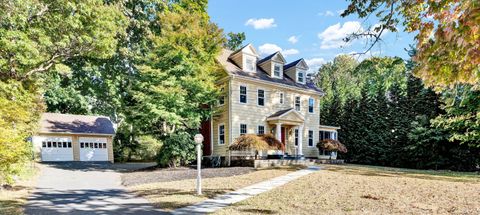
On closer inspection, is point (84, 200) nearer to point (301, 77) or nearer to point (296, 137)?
point (296, 137)

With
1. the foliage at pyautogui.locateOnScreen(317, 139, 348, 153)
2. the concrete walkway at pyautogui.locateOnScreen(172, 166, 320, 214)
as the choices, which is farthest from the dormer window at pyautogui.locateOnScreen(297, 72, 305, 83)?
the concrete walkway at pyautogui.locateOnScreen(172, 166, 320, 214)

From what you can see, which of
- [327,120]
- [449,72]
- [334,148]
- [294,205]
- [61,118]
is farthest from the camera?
[327,120]

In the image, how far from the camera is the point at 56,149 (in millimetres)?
25953

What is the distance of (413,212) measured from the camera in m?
6.96

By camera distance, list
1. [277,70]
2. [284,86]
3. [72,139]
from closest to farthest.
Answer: [284,86] → [277,70] → [72,139]

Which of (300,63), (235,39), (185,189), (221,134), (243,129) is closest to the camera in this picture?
(185,189)

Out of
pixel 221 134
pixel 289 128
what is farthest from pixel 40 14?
pixel 289 128

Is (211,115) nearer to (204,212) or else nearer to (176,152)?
(176,152)

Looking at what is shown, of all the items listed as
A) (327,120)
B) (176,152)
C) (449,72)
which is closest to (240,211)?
(449,72)

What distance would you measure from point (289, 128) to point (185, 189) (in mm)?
13344

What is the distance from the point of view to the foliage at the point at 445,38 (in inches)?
105

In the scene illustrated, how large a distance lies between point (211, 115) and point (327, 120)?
15156 millimetres

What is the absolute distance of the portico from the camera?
69.6ft

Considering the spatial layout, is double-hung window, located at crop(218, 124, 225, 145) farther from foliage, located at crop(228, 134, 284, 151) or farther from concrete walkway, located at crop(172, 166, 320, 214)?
concrete walkway, located at crop(172, 166, 320, 214)
